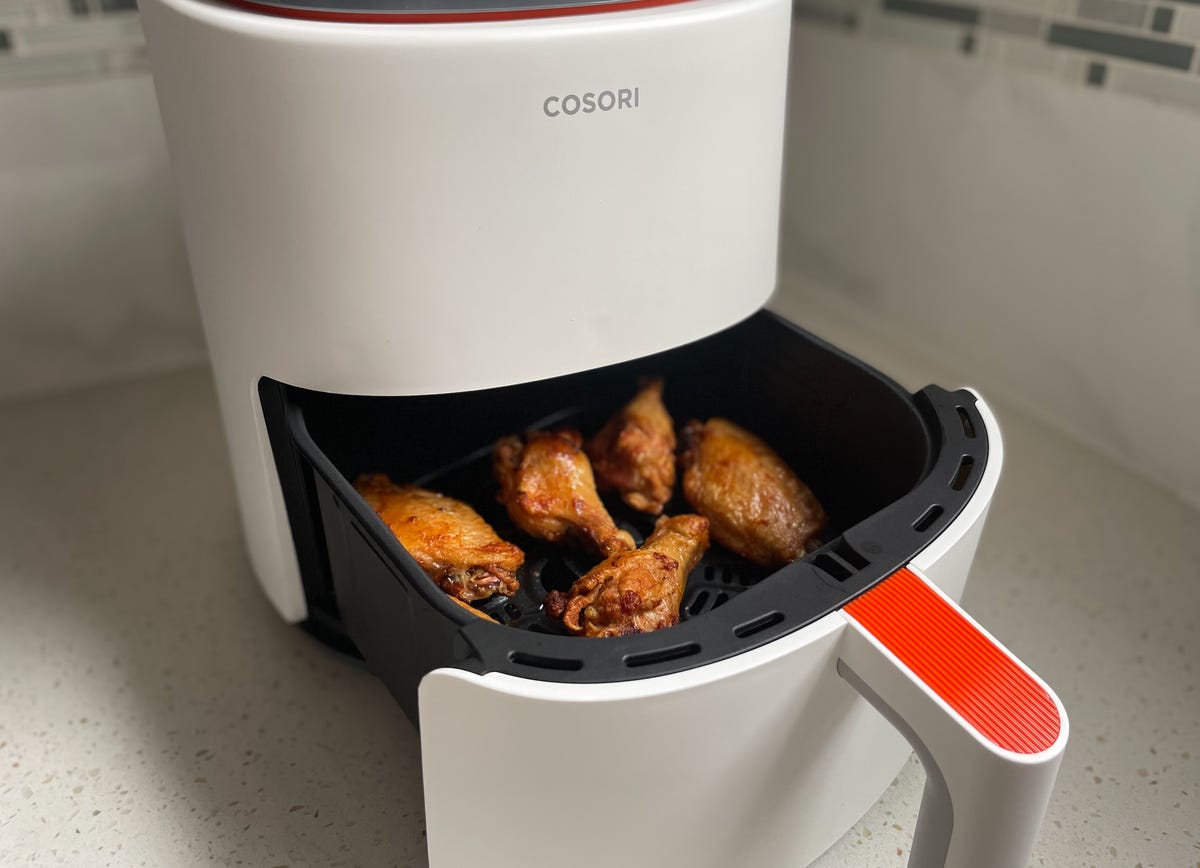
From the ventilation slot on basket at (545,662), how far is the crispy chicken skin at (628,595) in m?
0.10

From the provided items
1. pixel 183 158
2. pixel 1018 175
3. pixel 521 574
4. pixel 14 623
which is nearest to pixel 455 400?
pixel 521 574

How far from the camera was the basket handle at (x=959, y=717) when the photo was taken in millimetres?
449

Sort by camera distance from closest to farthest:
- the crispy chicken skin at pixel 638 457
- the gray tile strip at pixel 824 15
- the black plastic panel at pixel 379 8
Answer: the black plastic panel at pixel 379 8, the crispy chicken skin at pixel 638 457, the gray tile strip at pixel 824 15

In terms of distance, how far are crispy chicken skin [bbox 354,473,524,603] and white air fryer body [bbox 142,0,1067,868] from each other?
105mm

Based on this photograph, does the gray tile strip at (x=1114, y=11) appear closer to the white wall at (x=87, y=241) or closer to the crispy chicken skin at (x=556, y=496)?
the crispy chicken skin at (x=556, y=496)

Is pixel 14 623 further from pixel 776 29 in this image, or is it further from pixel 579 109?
pixel 776 29

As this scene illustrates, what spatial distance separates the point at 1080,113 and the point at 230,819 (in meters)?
1.02

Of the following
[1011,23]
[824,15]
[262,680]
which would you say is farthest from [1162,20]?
[262,680]

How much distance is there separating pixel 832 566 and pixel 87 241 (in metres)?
1.01

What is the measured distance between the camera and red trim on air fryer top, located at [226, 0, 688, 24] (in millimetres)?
553

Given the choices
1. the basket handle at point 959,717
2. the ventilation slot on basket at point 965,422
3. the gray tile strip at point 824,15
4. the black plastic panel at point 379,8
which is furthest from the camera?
the gray tile strip at point 824,15

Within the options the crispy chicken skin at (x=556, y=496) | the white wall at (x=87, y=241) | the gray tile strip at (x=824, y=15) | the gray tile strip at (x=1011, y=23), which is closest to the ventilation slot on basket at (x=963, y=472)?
the crispy chicken skin at (x=556, y=496)

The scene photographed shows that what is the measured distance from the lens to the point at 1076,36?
1017 mm

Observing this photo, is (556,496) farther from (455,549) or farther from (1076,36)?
(1076,36)
